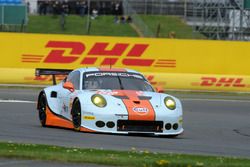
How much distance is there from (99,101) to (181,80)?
13.3 m

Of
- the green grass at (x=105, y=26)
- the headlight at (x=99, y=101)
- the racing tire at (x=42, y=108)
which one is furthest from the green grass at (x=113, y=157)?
the green grass at (x=105, y=26)

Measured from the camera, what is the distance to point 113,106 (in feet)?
40.3

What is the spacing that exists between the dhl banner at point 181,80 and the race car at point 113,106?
11.4 metres

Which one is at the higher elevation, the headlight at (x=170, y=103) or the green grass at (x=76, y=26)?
the headlight at (x=170, y=103)

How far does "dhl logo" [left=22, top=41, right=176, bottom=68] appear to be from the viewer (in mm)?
25578

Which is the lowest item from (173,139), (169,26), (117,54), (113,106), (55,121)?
(169,26)

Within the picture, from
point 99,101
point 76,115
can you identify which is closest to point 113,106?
point 99,101

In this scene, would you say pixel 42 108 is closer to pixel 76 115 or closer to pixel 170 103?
pixel 76 115

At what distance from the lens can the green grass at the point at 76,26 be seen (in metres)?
40.0

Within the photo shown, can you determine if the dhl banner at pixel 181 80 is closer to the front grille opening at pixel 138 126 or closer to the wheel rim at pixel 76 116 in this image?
the wheel rim at pixel 76 116

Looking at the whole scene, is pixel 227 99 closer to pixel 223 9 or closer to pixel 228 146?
pixel 228 146

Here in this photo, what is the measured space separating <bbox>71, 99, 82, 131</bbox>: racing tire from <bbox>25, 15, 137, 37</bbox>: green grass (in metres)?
25.7

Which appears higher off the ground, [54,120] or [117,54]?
[54,120]

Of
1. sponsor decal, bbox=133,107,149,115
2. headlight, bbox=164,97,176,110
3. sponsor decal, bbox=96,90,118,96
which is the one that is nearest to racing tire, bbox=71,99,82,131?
sponsor decal, bbox=96,90,118,96
